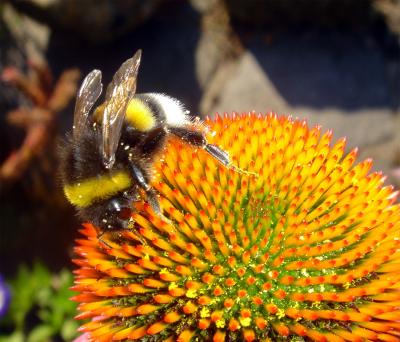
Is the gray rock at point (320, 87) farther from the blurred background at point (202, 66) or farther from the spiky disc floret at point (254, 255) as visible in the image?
the spiky disc floret at point (254, 255)

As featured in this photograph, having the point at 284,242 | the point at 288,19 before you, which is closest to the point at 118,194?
the point at 284,242

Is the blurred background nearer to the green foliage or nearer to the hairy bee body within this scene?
the green foliage

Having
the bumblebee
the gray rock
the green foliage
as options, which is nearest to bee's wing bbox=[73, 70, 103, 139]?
the bumblebee

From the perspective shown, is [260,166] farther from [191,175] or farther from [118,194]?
[118,194]

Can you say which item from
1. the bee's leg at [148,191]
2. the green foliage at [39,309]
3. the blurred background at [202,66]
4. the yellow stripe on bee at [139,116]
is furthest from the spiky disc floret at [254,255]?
the blurred background at [202,66]

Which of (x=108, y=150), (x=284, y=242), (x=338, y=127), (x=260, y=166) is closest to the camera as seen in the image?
(x=108, y=150)

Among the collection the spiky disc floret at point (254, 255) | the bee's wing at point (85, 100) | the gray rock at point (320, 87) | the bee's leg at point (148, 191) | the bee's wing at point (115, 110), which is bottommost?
the spiky disc floret at point (254, 255)

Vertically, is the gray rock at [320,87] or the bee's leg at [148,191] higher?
the gray rock at [320,87]
